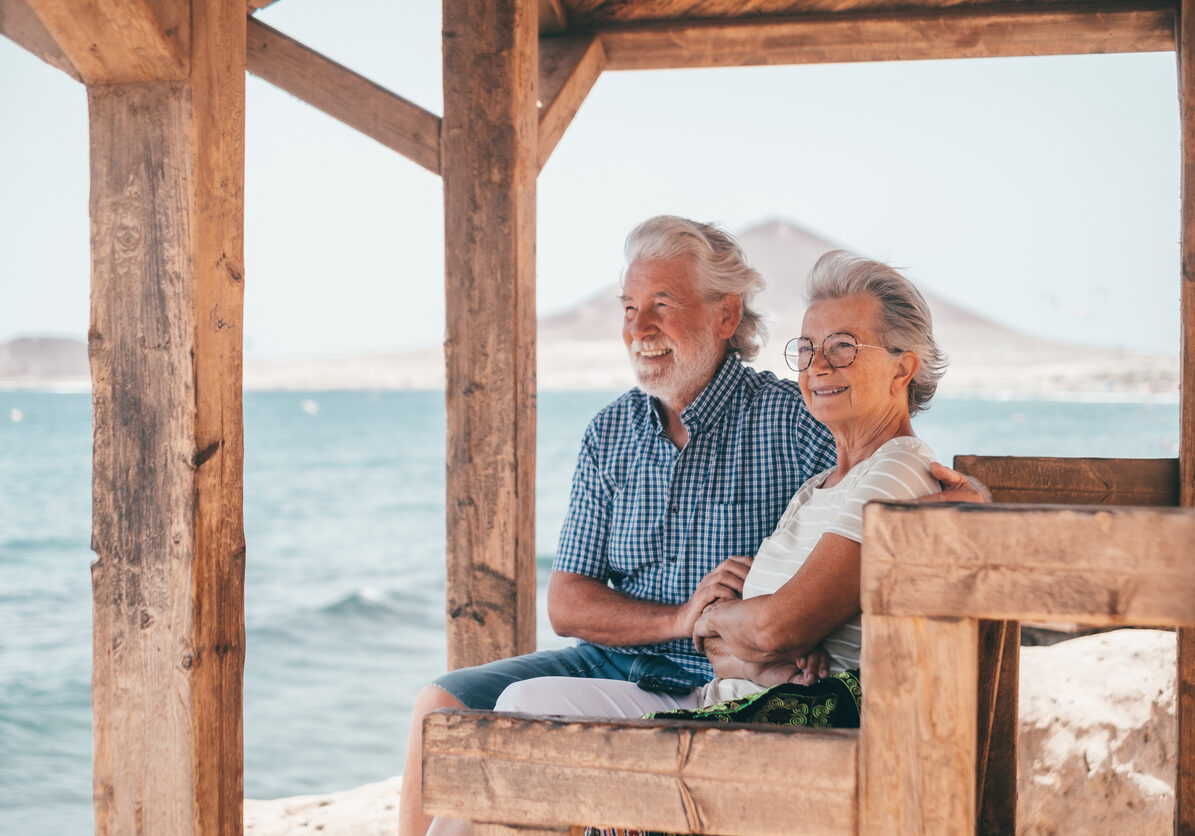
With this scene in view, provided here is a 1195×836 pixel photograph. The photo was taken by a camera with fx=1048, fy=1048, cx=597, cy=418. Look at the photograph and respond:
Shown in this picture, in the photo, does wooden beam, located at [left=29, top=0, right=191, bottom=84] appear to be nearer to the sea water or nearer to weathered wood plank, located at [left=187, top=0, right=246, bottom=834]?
weathered wood plank, located at [left=187, top=0, right=246, bottom=834]

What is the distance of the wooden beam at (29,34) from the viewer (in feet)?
6.66

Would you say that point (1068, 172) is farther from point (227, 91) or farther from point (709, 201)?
point (227, 91)

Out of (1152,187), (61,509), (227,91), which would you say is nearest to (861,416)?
(227,91)

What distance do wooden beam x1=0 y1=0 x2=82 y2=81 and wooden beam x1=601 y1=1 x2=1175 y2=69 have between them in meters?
1.66

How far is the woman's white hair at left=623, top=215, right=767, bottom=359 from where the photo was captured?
2.44m

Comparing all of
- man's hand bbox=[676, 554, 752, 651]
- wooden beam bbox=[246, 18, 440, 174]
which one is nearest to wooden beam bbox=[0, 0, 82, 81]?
wooden beam bbox=[246, 18, 440, 174]

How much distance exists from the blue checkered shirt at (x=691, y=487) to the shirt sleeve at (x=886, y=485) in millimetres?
448

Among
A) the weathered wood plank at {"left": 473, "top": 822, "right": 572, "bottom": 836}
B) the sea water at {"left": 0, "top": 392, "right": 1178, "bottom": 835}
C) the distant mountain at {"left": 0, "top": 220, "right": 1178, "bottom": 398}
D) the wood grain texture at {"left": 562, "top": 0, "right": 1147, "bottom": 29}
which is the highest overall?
the distant mountain at {"left": 0, "top": 220, "right": 1178, "bottom": 398}

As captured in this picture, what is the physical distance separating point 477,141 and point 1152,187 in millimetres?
64481

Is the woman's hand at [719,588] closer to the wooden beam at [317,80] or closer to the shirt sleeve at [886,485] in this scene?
the shirt sleeve at [886,485]

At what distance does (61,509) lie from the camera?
22.1 metres

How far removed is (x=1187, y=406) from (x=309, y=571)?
614 inches

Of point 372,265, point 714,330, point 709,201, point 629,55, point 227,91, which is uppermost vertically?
point 709,201

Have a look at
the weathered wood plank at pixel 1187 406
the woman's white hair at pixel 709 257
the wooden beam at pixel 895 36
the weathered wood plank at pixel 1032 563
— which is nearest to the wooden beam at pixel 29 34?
the woman's white hair at pixel 709 257
